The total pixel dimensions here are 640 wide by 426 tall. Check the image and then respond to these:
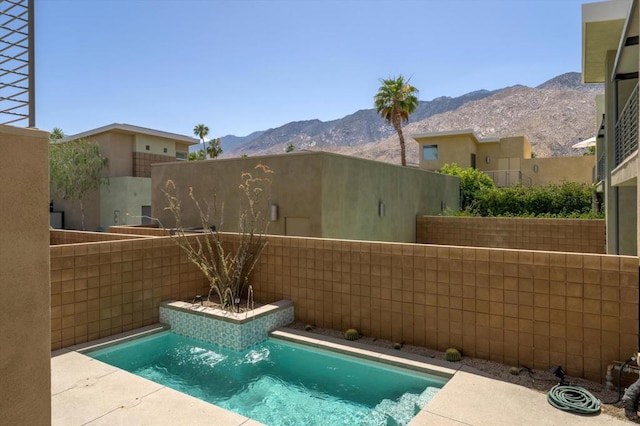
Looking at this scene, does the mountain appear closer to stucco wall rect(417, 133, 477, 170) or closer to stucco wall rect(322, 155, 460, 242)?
stucco wall rect(417, 133, 477, 170)

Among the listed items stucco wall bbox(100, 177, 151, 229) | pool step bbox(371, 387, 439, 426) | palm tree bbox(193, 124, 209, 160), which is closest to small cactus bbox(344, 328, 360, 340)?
pool step bbox(371, 387, 439, 426)

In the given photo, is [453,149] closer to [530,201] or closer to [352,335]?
[530,201]

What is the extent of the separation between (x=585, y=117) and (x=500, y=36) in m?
61.1

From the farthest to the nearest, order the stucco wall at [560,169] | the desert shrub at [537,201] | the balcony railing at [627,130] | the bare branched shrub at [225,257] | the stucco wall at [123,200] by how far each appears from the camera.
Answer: the stucco wall at [560,169] → the stucco wall at [123,200] → the desert shrub at [537,201] → the bare branched shrub at [225,257] → the balcony railing at [627,130]

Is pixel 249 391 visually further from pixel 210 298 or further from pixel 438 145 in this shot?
pixel 438 145

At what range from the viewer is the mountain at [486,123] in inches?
3383

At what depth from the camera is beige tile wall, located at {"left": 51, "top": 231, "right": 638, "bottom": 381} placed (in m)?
4.71

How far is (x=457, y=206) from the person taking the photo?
66.6 feet

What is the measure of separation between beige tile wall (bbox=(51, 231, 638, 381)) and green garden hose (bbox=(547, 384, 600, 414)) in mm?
565

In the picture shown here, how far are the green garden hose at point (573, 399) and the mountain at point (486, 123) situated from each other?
85560 millimetres

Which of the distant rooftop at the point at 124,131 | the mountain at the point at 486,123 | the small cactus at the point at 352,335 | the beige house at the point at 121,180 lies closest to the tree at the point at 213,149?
the distant rooftop at the point at 124,131

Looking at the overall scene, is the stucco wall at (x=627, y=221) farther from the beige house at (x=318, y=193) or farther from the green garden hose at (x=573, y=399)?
the beige house at (x=318, y=193)

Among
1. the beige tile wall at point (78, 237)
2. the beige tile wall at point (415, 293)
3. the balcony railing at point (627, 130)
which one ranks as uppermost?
the balcony railing at point (627, 130)

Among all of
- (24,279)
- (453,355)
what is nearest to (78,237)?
(24,279)
